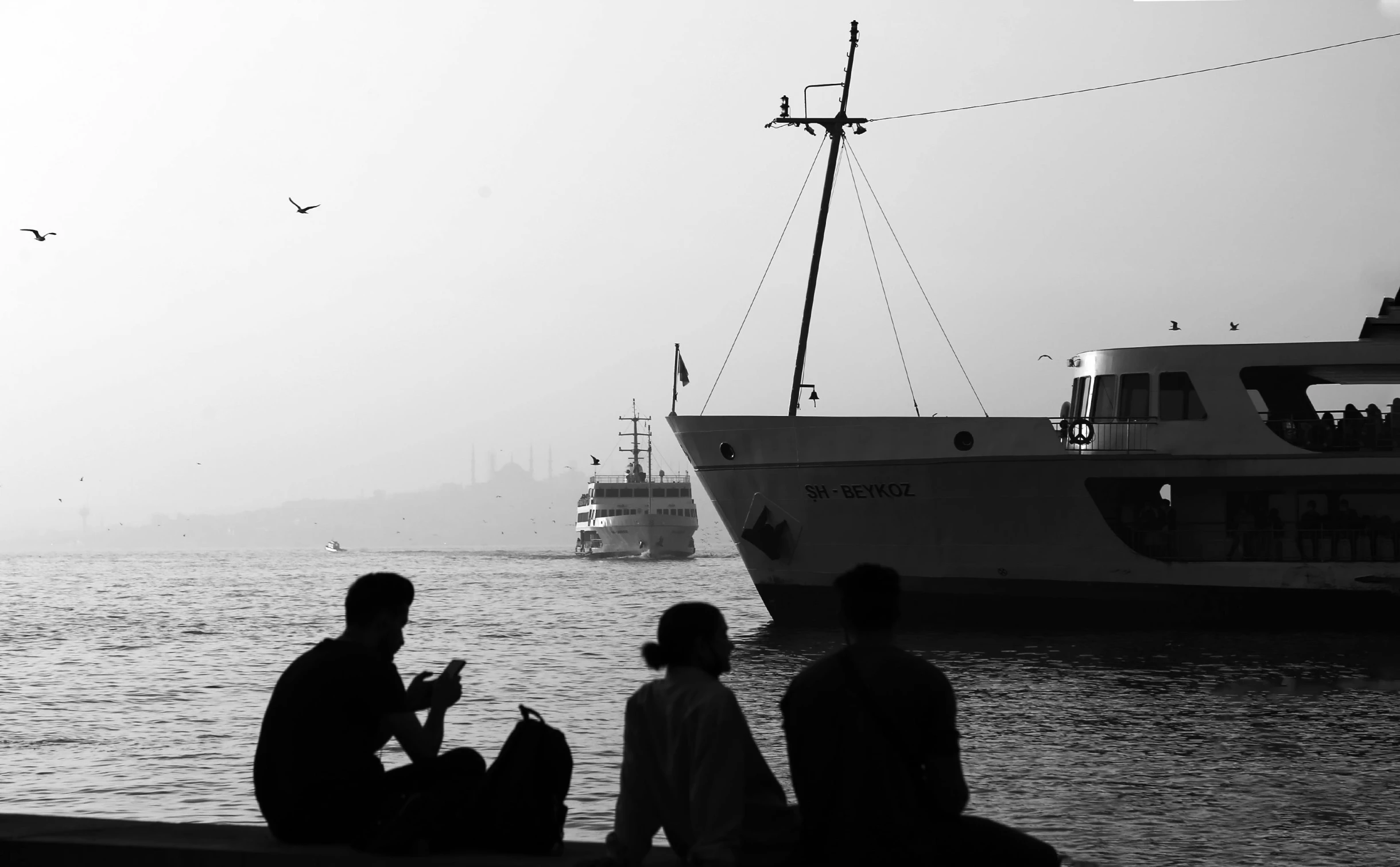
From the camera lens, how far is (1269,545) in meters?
27.0

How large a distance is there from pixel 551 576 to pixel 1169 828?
244 feet

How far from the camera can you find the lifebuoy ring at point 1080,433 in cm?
2678

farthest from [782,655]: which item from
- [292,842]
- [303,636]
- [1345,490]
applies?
[292,842]

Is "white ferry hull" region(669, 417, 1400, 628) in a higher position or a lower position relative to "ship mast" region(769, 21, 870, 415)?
lower

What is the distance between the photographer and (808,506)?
27.0 m

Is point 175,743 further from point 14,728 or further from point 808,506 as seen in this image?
point 808,506

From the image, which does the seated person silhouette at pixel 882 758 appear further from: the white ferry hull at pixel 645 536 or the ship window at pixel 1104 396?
the white ferry hull at pixel 645 536

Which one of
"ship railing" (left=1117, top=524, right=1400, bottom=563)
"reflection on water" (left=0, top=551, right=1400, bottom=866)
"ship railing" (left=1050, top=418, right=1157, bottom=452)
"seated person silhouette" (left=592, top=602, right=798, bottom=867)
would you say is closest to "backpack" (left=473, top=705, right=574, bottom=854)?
"seated person silhouette" (left=592, top=602, right=798, bottom=867)

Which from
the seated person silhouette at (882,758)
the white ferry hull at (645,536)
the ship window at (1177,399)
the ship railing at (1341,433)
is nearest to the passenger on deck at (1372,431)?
the ship railing at (1341,433)

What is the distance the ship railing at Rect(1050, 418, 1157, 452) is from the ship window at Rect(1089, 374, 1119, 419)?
0.30 meters

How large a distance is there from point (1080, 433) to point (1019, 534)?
101 inches

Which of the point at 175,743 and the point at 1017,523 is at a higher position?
the point at 1017,523

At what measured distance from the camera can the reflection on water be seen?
1155 cm

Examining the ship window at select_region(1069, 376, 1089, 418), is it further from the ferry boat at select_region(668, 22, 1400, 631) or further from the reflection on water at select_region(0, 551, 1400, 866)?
the reflection on water at select_region(0, 551, 1400, 866)
